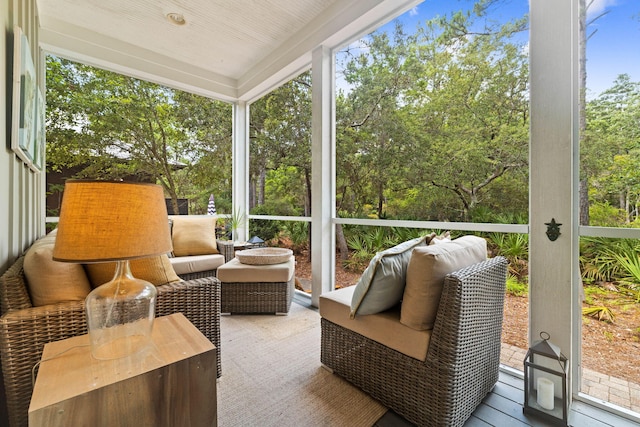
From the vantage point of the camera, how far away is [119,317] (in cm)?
109

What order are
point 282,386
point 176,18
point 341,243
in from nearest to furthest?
point 282,386 < point 176,18 < point 341,243

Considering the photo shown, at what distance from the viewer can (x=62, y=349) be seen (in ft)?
3.76

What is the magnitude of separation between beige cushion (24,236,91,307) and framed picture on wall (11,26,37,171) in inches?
25.4

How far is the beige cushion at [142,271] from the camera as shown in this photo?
149cm

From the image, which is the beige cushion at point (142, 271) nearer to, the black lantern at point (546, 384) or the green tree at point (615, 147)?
the black lantern at point (546, 384)

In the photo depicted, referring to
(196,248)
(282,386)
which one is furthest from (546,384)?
(196,248)

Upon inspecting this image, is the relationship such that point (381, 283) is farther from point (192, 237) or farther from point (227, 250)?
point (192, 237)

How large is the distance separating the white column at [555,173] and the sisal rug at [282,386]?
1179mm

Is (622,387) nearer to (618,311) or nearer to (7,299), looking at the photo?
(618,311)

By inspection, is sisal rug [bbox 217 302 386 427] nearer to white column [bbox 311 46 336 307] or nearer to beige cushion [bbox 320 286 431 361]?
beige cushion [bbox 320 286 431 361]

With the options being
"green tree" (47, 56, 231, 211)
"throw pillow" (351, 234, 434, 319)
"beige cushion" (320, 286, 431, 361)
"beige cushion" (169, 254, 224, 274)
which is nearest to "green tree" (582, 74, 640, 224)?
"throw pillow" (351, 234, 434, 319)

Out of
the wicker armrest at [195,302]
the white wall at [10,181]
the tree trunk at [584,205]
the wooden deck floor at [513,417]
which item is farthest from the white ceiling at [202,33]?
the wooden deck floor at [513,417]

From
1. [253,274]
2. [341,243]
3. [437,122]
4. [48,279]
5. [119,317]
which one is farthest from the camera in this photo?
[341,243]

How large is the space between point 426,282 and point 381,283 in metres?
0.24
